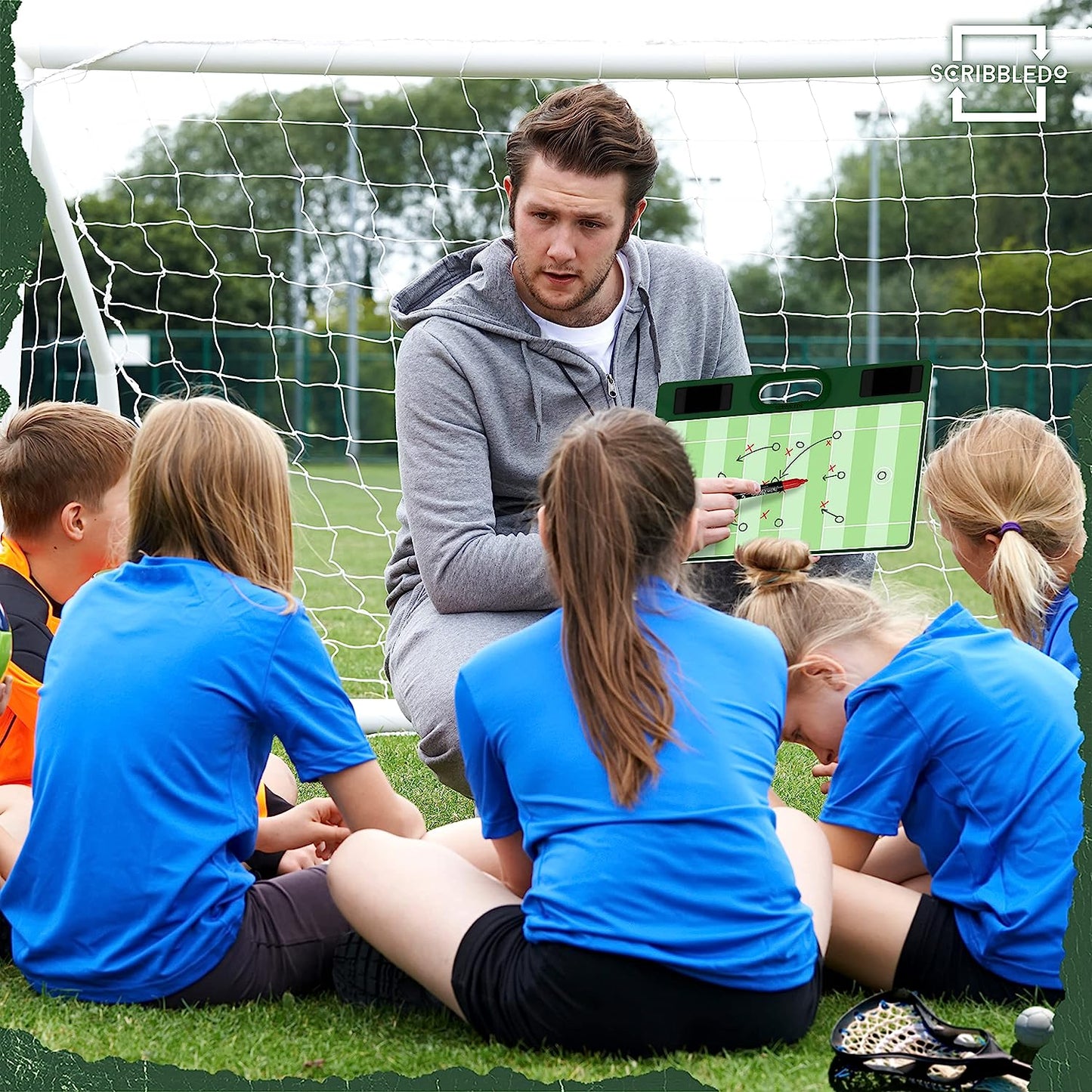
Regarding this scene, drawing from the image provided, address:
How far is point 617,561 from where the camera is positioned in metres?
1.71

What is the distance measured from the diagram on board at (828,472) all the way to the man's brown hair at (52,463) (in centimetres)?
106

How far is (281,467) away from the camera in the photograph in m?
2.02

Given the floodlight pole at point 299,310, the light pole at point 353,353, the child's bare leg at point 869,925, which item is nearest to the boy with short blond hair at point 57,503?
the child's bare leg at point 869,925

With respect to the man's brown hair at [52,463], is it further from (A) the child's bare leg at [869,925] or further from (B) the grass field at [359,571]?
(A) the child's bare leg at [869,925]

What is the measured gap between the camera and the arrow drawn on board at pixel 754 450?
2592mm

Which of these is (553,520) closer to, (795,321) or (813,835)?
(813,835)

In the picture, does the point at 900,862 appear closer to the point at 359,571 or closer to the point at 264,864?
the point at 264,864

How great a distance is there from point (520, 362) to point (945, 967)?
5.11ft

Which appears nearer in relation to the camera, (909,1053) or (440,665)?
(909,1053)

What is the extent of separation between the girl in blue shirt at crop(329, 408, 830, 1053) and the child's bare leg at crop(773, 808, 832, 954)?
39mm

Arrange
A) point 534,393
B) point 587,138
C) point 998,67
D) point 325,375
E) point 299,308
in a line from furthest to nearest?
point 299,308 → point 325,375 → point 998,67 → point 534,393 → point 587,138

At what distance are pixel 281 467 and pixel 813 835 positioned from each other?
938 mm

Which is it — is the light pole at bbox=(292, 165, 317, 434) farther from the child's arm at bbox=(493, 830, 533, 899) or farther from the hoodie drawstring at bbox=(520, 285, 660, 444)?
the child's arm at bbox=(493, 830, 533, 899)

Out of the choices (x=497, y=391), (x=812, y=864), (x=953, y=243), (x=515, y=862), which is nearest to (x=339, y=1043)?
(x=515, y=862)
